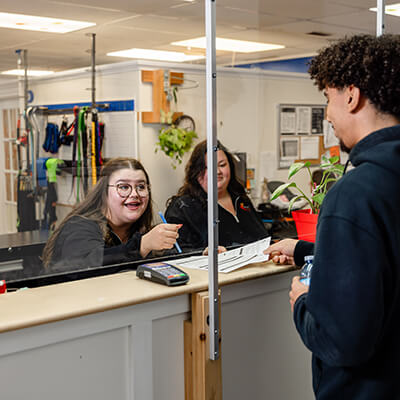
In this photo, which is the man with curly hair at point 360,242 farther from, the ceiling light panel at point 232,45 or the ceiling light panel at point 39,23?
the ceiling light panel at point 39,23

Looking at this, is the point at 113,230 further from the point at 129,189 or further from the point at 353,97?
the point at 353,97

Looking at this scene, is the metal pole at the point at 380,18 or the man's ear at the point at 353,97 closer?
the man's ear at the point at 353,97

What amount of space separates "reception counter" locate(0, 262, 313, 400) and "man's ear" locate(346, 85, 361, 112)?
696 mm

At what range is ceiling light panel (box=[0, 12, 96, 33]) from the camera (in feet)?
11.0

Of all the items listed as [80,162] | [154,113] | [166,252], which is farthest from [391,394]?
[80,162]

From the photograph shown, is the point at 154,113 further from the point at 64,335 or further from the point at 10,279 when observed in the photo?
the point at 64,335

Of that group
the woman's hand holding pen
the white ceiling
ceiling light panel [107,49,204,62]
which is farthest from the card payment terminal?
ceiling light panel [107,49,204,62]

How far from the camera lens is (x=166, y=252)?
1900 millimetres

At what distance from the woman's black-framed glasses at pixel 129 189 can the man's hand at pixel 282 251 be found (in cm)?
53

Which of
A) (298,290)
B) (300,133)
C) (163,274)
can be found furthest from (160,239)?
(300,133)

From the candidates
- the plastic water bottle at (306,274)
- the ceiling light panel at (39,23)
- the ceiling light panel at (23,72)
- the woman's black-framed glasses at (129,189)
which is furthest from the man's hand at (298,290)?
the ceiling light panel at (23,72)

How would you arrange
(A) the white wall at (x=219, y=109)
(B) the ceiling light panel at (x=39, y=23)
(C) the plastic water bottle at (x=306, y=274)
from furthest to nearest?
(B) the ceiling light panel at (x=39, y=23), (A) the white wall at (x=219, y=109), (C) the plastic water bottle at (x=306, y=274)

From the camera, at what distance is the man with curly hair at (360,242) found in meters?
0.98

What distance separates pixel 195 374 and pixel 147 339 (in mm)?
185
